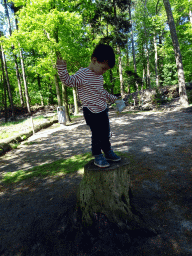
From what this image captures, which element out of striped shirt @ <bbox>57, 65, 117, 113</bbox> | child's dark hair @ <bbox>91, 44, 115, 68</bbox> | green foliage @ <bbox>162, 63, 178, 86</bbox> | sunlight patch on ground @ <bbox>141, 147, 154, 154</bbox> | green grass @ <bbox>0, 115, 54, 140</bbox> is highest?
green foliage @ <bbox>162, 63, 178, 86</bbox>

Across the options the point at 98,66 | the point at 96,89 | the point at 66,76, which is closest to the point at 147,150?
the point at 96,89

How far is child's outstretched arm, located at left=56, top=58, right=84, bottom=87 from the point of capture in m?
1.89

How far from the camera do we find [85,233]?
205 cm

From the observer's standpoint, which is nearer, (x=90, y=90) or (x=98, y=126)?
(x=90, y=90)

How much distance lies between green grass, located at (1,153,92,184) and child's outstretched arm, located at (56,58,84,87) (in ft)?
8.18

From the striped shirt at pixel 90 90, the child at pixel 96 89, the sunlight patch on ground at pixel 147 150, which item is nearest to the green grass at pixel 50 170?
the sunlight patch on ground at pixel 147 150

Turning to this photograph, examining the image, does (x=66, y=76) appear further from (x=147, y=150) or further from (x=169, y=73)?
(x=169, y=73)

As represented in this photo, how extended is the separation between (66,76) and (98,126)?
0.79 meters

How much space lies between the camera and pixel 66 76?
1.93 meters

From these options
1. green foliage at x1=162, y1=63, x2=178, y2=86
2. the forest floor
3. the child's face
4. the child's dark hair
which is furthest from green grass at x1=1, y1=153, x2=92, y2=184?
green foliage at x1=162, y1=63, x2=178, y2=86

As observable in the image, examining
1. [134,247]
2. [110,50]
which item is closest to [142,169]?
[134,247]

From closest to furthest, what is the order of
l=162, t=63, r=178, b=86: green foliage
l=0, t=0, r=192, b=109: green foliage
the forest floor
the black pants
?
the forest floor < the black pants < l=0, t=0, r=192, b=109: green foliage < l=162, t=63, r=178, b=86: green foliage

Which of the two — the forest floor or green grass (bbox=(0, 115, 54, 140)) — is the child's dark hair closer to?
the forest floor

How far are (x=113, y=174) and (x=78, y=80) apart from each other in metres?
1.27
